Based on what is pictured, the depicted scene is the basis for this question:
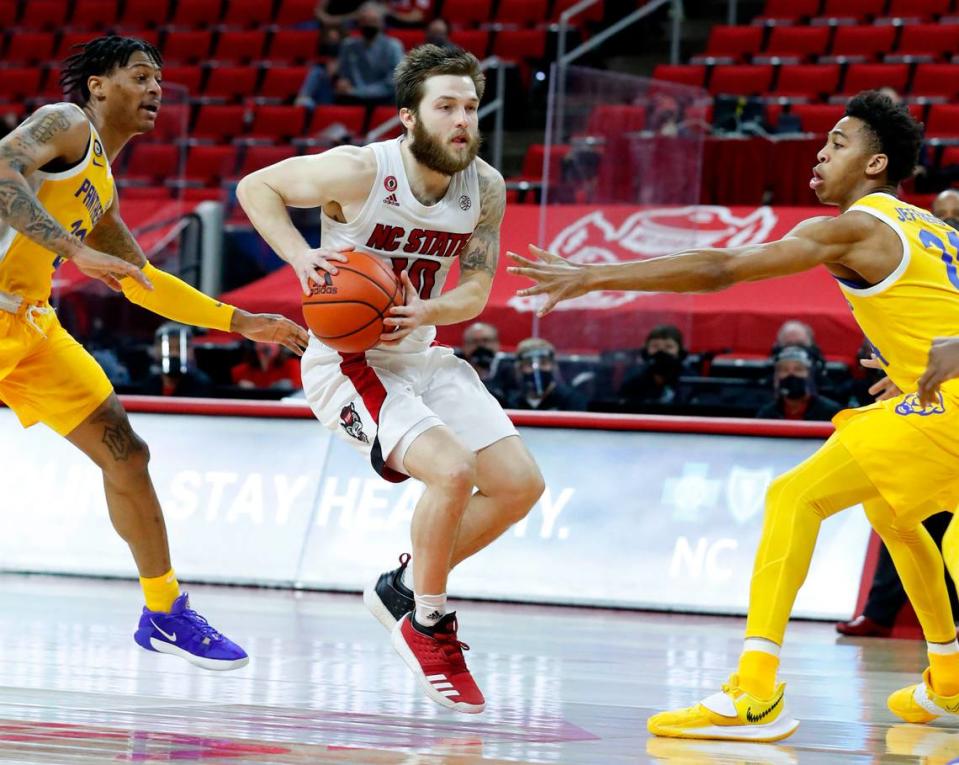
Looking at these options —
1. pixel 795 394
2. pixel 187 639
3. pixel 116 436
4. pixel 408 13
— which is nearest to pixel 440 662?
pixel 187 639

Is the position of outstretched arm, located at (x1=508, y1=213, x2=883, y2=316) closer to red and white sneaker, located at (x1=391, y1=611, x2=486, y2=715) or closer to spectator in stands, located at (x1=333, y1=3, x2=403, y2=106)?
red and white sneaker, located at (x1=391, y1=611, x2=486, y2=715)

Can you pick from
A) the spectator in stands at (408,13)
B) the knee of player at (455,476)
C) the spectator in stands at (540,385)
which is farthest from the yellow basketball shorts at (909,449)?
the spectator in stands at (408,13)

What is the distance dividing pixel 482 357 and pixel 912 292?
20.4ft

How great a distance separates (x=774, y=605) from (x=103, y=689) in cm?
214

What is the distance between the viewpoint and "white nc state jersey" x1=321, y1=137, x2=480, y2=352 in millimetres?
5164

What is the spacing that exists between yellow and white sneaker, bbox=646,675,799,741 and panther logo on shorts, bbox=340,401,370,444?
1.31 metres

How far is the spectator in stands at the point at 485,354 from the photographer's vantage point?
10.3 m

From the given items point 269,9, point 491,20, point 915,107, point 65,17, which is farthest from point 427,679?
point 65,17

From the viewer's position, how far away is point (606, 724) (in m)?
4.69

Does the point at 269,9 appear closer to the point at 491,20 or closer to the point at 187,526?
the point at 491,20

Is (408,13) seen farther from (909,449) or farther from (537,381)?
(909,449)

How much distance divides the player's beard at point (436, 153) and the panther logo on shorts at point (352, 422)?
0.83 metres

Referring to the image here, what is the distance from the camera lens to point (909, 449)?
4676 mm

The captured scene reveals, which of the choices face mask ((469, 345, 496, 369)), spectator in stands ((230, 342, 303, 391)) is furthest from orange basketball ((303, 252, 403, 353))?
spectator in stands ((230, 342, 303, 391))
